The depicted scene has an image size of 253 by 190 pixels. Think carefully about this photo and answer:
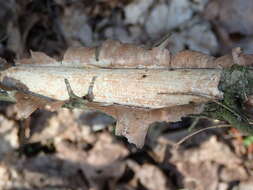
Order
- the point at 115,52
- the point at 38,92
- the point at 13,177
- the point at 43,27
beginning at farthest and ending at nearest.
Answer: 1. the point at 43,27
2. the point at 13,177
3. the point at 38,92
4. the point at 115,52

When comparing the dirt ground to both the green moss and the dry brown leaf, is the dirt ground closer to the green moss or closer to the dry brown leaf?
the dry brown leaf

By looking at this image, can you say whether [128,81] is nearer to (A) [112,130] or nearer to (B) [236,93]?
(B) [236,93]

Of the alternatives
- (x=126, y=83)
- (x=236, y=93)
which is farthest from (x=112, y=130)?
(x=236, y=93)

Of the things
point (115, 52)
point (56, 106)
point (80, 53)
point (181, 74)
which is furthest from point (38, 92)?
point (181, 74)

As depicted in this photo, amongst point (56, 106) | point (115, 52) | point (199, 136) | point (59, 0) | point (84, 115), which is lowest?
point (199, 136)

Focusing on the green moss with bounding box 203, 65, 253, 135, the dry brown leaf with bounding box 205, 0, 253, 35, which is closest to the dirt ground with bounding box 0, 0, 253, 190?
the dry brown leaf with bounding box 205, 0, 253, 35

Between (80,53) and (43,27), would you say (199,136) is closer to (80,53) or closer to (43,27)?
(80,53)

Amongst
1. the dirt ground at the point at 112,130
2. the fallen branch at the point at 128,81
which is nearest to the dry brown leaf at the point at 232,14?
the dirt ground at the point at 112,130

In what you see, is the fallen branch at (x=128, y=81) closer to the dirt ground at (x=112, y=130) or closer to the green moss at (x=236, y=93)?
the green moss at (x=236, y=93)
